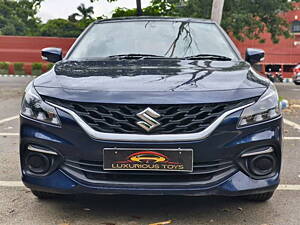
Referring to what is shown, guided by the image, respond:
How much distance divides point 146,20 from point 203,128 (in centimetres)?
208

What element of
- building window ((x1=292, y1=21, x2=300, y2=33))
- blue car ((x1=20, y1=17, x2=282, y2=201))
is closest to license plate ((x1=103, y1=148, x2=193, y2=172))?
blue car ((x1=20, y1=17, x2=282, y2=201))

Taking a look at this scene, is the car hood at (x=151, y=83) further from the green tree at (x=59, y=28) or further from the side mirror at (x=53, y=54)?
the green tree at (x=59, y=28)

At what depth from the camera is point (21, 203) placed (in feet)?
10.3

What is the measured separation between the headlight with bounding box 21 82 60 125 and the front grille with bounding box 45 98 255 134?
0.58ft

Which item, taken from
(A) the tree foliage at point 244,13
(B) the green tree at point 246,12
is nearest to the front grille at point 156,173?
(A) the tree foliage at point 244,13

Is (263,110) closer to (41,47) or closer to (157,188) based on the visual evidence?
(157,188)

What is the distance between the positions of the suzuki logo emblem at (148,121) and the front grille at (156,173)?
0.29 meters

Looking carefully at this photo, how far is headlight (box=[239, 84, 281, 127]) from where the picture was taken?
102 inches

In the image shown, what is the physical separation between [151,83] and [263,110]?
744mm

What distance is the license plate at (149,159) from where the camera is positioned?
247cm

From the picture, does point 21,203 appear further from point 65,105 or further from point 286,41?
point 286,41

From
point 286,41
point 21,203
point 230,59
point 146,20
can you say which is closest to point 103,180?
point 21,203

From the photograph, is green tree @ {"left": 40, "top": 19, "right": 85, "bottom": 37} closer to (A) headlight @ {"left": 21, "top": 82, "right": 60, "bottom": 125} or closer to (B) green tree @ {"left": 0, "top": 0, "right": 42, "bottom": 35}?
(B) green tree @ {"left": 0, "top": 0, "right": 42, "bottom": 35}

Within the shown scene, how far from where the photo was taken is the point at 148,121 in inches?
97.1
